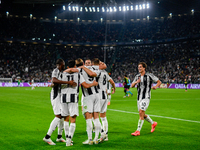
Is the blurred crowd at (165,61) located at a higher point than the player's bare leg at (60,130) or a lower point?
higher

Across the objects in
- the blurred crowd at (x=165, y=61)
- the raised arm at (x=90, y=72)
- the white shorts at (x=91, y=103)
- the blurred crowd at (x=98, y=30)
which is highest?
the blurred crowd at (x=98, y=30)

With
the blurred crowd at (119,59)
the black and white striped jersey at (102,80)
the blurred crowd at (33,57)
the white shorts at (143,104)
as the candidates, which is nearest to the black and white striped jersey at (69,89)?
the black and white striped jersey at (102,80)

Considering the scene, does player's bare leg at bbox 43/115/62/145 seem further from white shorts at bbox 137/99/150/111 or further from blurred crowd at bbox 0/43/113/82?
blurred crowd at bbox 0/43/113/82

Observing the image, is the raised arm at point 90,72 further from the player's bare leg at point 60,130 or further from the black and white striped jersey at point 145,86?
the black and white striped jersey at point 145,86

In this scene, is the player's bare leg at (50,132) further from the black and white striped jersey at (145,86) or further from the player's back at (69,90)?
the black and white striped jersey at (145,86)

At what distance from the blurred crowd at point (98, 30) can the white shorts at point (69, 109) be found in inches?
2072

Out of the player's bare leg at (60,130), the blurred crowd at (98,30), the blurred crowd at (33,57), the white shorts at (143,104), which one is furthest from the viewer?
the blurred crowd at (98,30)

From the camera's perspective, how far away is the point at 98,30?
216 feet

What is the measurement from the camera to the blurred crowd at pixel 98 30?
56.3m

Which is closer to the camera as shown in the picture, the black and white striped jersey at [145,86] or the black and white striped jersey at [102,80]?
the black and white striped jersey at [102,80]

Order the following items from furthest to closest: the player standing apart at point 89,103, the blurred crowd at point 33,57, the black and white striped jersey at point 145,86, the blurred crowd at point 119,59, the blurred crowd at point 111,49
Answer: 1. the blurred crowd at point 33,57
2. the blurred crowd at point 111,49
3. the blurred crowd at point 119,59
4. the black and white striped jersey at point 145,86
5. the player standing apart at point 89,103

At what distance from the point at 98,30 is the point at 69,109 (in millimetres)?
61663

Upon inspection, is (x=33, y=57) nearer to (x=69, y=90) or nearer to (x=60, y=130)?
(x=60, y=130)

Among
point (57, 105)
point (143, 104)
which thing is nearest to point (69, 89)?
point (57, 105)
